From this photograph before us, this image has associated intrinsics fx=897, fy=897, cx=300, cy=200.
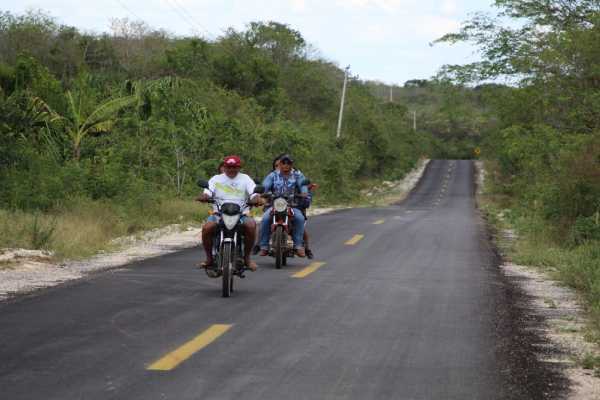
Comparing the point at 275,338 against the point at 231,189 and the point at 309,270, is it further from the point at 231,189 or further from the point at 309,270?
the point at 309,270

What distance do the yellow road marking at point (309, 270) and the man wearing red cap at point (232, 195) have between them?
6.79ft

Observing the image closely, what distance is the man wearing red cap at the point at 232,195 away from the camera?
1139cm

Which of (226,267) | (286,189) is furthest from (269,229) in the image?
(226,267)

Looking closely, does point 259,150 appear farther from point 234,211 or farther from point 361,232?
point 234,211

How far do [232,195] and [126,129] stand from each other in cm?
1762

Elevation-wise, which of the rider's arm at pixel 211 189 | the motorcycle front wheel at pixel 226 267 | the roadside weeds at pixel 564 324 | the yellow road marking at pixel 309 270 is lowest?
the yellow road marking at pixel 309 270

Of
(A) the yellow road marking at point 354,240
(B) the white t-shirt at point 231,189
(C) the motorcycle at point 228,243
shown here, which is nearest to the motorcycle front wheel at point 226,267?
(C) the motorcycle at point 228,243

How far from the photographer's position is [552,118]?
27766 mm

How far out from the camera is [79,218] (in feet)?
65.7

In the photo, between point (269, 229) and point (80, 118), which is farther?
point (80, 118)

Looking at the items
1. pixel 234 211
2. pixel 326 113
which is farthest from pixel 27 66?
pixel 326 113

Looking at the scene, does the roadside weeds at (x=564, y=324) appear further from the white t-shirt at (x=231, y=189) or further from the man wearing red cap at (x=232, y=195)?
the white t-shirt at (x=231, y=189)

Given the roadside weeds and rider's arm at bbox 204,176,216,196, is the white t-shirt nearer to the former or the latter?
rider's arm at bbox 204,176,216,196

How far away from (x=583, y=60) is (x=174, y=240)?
1397 centimetres
